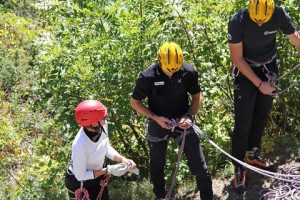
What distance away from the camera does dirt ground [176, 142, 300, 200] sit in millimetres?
4617

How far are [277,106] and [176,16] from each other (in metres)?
1.78

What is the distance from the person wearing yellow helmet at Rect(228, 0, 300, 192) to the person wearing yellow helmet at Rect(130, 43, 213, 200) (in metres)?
0.44

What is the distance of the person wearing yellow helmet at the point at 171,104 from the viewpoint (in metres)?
3.89

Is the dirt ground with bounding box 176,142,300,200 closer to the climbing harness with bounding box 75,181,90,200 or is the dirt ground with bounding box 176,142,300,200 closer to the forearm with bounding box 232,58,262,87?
the forearm with bounding box 232,58,262,87

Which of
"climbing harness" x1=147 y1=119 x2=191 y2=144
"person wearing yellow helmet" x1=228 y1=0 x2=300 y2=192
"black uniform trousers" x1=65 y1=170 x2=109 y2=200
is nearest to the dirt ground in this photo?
"person wearing yellow helmet" x1=228 y1=0 x2=300 y2=192

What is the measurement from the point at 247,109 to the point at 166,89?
33.1 inches

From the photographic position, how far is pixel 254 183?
4.72 m

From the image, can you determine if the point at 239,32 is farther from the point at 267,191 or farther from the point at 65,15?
the point at 65,15

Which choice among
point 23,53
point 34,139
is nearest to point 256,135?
point 34,139

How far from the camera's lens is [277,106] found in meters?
5.66

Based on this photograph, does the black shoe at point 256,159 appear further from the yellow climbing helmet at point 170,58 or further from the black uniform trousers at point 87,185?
the black uniform trousers at point 87,185

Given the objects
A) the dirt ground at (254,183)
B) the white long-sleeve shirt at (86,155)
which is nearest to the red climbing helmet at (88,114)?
the white long-sleeve shirt at (86,155)

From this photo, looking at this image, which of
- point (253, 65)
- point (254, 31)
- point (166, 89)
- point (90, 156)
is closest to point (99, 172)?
point (90, 156)

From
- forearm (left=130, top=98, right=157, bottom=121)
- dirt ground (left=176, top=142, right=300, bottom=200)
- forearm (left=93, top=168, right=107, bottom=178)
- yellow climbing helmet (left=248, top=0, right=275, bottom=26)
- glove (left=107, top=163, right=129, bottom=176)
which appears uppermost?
yellow climbing helmet (left=248, top=0, right=275, bottom=26)
